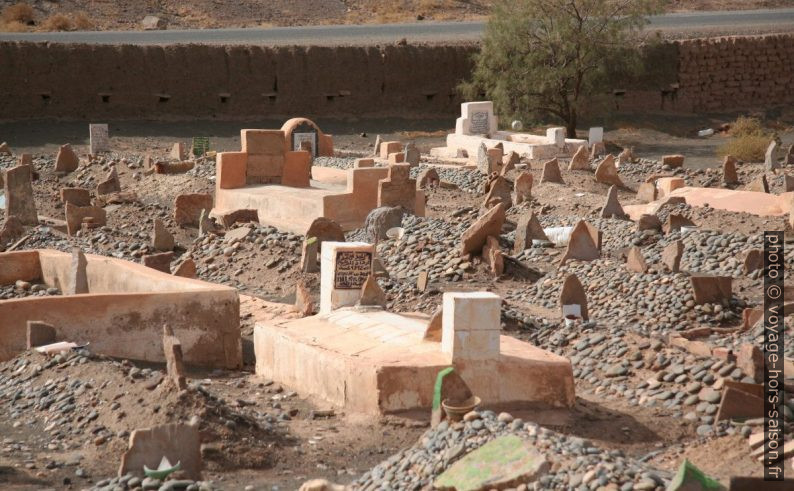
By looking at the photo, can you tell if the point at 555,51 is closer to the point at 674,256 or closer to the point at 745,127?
the point at 745,127

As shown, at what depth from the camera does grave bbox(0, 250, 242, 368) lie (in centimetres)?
1159

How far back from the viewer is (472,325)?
10.2m

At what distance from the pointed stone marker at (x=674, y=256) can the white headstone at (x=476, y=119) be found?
13987 mm

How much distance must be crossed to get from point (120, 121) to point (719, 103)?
16.8 meters

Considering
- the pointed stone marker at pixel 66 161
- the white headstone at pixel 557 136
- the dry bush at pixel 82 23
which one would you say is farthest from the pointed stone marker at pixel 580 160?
the dry bush at pixel 82 23

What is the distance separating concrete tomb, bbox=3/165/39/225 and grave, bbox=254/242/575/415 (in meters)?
7.84

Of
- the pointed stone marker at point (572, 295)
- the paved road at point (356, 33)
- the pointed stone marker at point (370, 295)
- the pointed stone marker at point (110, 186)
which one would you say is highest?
the paved road at point (356, 33)

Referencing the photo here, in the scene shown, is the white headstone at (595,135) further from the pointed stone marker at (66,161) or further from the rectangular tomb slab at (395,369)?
the rectangular tomb slab at (395,369)

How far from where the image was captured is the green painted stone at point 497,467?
24.5ft

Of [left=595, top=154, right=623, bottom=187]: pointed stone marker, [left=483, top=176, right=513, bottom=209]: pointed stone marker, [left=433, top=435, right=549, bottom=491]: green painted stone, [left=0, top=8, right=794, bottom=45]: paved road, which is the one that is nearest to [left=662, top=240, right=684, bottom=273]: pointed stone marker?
[left=483, top=176, right=513, bottom=209]: pointed stone marker

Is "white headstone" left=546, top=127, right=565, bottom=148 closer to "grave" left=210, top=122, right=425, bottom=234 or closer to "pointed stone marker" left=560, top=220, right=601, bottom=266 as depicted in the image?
"grave" left=210, top=122, right=425, bottom=234

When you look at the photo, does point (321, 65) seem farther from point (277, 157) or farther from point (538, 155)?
point (277, 157)

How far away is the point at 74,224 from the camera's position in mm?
18891

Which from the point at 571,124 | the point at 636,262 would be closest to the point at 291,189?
the point at 636,262
